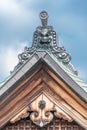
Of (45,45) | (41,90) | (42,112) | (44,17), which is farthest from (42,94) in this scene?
(44,17)

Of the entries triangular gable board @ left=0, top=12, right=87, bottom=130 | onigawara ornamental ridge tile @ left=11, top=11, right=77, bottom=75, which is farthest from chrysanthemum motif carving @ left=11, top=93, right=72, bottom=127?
onigawara ornamental ridge tile @ left=11, top=11, right=77, bottom=75

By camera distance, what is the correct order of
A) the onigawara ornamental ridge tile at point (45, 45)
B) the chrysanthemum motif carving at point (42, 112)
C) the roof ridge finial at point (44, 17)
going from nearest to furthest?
the chrysanthemum motif carving at point (42, 112), the onigawara ornamental ridge tile at point (45, 45), the roof ridge finial at point (44, 17)

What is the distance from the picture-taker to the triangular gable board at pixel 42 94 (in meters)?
8.11

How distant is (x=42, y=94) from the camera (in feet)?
27.2

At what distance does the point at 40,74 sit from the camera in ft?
27.6

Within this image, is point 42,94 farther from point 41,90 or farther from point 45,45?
point 45,45

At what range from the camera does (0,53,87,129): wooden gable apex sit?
814cm

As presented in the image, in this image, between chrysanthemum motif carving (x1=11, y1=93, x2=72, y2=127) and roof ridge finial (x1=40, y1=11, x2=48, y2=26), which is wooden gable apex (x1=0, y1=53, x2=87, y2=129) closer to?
chrysanthemum motif carving (x1=11, y1=93, x2=72, y2=127)

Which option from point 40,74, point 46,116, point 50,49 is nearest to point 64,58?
point 50,49

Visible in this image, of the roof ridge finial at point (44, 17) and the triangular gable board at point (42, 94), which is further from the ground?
the roof ridge finial at point (44, 17)

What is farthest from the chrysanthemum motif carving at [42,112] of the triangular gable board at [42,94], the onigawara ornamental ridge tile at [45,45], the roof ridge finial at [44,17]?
the roof ridge finial at [44,17]

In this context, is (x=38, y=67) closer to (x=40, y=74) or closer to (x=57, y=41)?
(x=40, y=74)

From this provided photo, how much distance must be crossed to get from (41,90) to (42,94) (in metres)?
0.08

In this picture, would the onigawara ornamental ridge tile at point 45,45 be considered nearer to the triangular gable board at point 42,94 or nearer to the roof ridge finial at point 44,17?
the roof ridge finial at point 44,17
